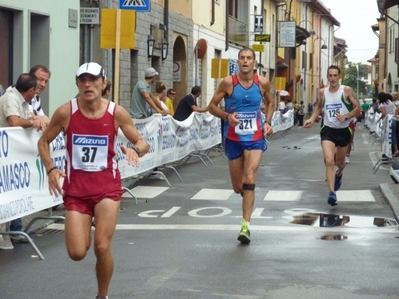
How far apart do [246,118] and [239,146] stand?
35 cm

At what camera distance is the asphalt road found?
7.82m

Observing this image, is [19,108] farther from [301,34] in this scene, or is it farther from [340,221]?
[301,34]

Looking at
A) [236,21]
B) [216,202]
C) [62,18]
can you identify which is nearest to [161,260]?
[216,202]

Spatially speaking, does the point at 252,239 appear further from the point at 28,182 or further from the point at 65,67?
the point at 65,67

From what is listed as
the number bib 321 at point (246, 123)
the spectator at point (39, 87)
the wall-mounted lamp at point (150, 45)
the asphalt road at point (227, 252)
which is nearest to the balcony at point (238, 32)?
the wall-mounted lamp at point (150, 45)

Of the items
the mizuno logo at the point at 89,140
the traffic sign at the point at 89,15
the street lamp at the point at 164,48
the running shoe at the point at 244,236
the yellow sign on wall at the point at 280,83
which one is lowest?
the running shoe at the point at 244,236

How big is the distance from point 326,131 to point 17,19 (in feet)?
25.3

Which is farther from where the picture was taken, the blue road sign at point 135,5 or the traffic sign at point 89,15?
the traffic sign at point 89,15

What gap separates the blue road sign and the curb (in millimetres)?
4990

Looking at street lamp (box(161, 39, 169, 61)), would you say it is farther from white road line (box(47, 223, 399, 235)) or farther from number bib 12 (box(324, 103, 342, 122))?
white road line (box(47, 223, 399, 235))

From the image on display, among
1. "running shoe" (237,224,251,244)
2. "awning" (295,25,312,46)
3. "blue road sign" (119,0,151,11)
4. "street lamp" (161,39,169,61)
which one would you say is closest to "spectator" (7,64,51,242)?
"running shoe" (237,224,251,244)

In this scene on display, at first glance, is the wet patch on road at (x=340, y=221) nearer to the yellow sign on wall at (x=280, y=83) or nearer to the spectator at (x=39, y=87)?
the spectator at (x=39, y=87)

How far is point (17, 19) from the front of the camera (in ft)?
63.4

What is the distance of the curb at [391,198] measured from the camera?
12711mm
